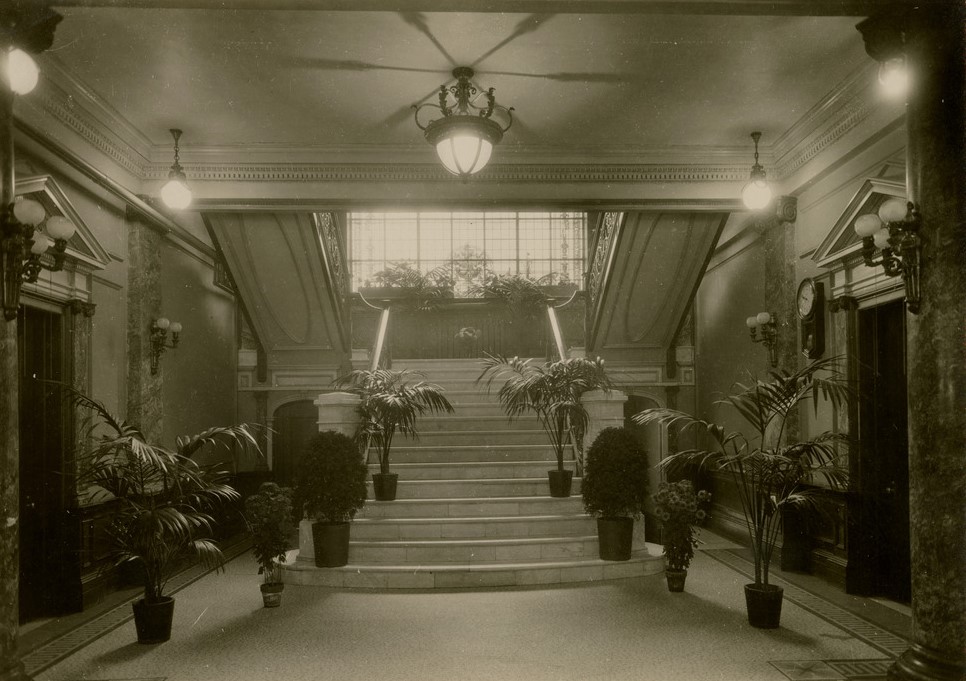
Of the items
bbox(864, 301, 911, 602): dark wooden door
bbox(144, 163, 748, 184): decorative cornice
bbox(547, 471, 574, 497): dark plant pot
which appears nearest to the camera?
bbox(864, 301, 911, 602): dark wooden door

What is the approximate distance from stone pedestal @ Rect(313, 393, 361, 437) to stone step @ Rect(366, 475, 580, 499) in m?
0.82

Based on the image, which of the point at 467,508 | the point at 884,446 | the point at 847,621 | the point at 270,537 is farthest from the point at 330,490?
the point at 884,446

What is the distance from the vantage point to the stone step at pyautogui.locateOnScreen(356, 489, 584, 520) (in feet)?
23.7

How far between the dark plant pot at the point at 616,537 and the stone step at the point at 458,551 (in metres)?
0.29

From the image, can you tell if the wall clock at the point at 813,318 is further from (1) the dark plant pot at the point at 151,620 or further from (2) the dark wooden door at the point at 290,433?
(2) the dark wooden door at the point at 290,433

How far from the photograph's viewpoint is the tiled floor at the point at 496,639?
4.32 metres

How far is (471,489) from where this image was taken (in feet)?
24.9

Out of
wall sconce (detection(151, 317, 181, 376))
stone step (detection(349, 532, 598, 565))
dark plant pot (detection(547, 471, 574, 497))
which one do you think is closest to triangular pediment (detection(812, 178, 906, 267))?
dark plant pot (detection(547, 471, 574, 497))

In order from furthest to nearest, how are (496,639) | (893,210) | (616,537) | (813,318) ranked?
(813,318)
(616,537)
(496,639)
(893,210)

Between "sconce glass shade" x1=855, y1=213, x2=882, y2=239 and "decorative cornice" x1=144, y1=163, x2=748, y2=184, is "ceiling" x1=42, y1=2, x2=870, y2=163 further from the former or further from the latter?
"sconce glass shade" x1=855, y1=213, x2=882, y2=239

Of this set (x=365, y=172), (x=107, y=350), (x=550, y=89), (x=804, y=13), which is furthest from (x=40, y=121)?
(x=804, y=13)

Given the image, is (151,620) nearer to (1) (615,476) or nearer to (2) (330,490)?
(2) (330,490)

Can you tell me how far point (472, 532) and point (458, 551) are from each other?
339mm

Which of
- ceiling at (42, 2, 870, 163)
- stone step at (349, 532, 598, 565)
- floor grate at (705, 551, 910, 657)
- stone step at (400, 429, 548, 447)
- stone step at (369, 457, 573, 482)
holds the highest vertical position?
ceiling at (42, 2, 870, 163)
